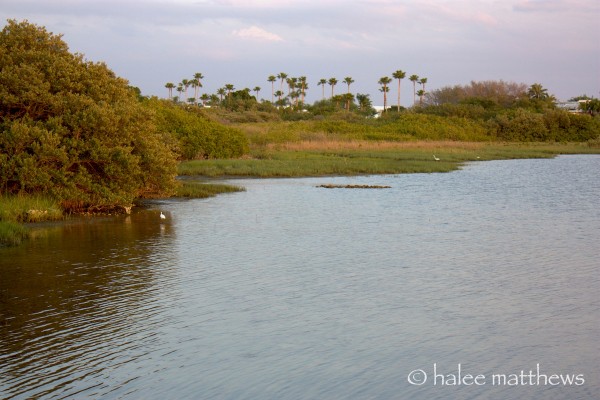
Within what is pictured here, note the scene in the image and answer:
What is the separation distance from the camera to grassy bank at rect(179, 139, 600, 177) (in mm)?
44281

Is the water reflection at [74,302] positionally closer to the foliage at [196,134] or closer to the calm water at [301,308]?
the calm water at [301,308]

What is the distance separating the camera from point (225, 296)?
568 inches

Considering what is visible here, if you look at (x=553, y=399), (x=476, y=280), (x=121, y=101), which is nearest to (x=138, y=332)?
(x=553, y=399)

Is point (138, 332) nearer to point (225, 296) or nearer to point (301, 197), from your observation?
point (225, 296)

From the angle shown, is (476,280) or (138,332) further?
(476,280)

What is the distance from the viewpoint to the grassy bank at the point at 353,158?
4428cm

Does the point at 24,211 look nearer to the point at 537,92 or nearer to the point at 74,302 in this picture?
the point at 74,302

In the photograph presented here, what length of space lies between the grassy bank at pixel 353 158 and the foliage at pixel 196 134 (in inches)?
66.0

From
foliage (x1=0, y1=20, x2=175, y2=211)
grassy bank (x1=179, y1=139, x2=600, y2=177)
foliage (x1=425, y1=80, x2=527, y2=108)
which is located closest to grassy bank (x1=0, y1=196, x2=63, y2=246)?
foliage (x1=0, y1=20, x2=175, y2=211)

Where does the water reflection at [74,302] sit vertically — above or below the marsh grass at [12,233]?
below

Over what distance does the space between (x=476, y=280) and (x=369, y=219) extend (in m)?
10.00

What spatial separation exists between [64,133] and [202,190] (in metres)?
9.43

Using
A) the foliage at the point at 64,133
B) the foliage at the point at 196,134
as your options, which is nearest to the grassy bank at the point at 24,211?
the foliage at the point at 64,133

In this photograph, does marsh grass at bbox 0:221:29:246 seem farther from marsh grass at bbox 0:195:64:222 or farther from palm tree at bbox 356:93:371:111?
palm tree at bbox 356:93:371:111
